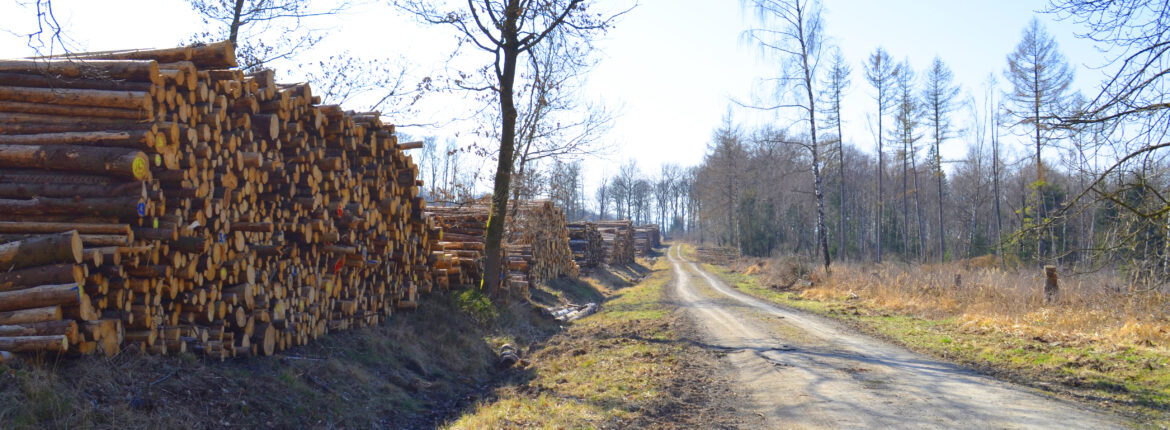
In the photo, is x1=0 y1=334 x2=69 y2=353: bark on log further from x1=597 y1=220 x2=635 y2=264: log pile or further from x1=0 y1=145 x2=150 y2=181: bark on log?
x1=597 y1=220 x2=635 y2=264: log pile

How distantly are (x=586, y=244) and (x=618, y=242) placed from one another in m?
8.64

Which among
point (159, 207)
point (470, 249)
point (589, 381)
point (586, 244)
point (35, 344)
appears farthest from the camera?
point (586, 244)

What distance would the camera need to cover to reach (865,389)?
7539mm

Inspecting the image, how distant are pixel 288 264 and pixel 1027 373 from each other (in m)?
9.46

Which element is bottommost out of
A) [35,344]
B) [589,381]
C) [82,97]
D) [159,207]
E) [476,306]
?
[589,381]

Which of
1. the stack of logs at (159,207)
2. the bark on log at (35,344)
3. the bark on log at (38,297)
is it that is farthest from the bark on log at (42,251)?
the bark on log at (35,344)

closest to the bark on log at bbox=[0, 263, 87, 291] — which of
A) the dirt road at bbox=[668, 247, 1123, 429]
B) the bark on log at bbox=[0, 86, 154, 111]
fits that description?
the bark on log at bbox=[0, 86, 154, 111]

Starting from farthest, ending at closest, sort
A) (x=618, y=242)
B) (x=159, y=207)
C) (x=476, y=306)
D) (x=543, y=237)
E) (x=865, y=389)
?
(x=618, y=242)
(x=543, y=237)
(x=476, y=306)
(x=865, y=389)
(x=159, y=207)

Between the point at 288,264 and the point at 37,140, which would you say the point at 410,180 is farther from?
the point at 37,140

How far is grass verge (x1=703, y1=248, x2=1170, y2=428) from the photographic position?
7.17 m

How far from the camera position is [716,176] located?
53.6m

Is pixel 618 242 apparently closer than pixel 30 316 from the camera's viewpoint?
No

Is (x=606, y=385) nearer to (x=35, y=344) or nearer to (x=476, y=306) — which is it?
(x=476, y=306)

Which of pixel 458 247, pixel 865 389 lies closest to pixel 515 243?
pixel 458 247
